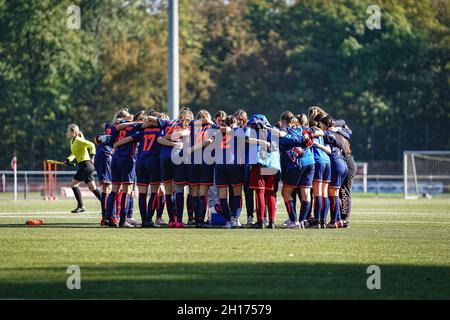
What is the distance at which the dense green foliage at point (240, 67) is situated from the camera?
63094 mm

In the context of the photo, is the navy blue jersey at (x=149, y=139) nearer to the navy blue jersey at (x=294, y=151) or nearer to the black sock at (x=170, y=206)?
the black sock at (x=170, y=206)

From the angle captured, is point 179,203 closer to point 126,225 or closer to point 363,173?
point 126,225

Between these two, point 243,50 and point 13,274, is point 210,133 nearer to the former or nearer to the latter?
point 13,274

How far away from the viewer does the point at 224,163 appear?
21.7m

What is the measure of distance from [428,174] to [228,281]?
39.9 meters

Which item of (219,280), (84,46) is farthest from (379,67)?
(219,280)

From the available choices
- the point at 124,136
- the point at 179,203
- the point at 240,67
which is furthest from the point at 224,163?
the point at 240,67

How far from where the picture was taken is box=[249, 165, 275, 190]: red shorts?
21.5 metres

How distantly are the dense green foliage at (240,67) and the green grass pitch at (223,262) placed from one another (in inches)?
1653

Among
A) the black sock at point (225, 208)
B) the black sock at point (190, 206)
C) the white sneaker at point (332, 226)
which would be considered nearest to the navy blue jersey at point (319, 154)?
the white sneaker at point (332, 226)

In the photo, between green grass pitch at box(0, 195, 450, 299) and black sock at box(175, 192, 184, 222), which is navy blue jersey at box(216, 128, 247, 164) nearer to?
black sock at box(175, 192, 184, 222)

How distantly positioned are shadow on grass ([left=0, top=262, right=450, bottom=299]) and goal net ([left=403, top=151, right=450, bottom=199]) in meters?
34.9

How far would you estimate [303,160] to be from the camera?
2166cm

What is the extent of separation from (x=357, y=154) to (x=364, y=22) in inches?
373
